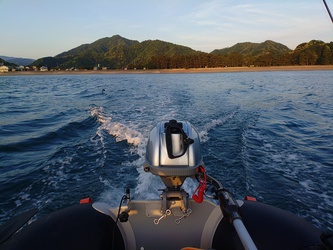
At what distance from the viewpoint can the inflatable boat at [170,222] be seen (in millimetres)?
1974

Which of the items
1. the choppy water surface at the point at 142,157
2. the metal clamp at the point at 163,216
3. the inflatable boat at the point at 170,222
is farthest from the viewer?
the choppy water surface at the point at 142,157

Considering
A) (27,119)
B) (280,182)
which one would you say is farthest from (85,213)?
(27,119)

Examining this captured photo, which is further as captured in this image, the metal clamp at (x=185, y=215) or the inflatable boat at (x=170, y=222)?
the metal clamp at (x=185, y=215)

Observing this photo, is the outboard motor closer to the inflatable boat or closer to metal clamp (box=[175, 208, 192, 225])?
the inflatable boat

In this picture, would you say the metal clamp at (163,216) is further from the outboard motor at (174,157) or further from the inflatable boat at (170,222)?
the outboard motor at (174,157)

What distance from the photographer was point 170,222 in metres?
2.48

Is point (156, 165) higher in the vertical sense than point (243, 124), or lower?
higher

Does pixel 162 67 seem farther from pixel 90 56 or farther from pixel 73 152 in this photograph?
pixel 90 56

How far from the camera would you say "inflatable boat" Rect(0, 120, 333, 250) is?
6.48 ft

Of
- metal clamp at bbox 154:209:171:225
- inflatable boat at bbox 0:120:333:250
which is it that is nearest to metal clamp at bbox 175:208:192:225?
inflatable boat at bbox 0:120:333:250

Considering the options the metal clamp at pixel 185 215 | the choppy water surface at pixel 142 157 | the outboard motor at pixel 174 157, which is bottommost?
the choppy water surface at pixel 142 157

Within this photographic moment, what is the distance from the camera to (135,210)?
2.46 m

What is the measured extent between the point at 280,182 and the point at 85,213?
4237 millimetres

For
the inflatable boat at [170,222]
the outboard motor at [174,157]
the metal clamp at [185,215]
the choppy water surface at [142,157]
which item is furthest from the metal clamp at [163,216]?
the choppy water surface at [142,157]
